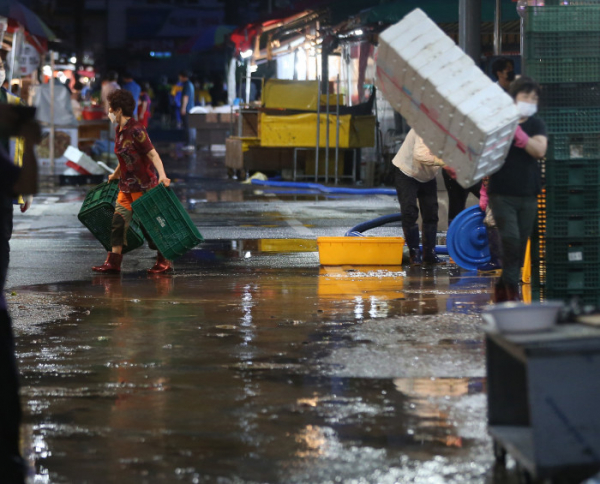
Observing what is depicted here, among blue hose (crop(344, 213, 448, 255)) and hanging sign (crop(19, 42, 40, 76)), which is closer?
blue hose (crop(344, 213, 448, 255))

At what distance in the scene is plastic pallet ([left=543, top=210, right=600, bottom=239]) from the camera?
784 centimetres

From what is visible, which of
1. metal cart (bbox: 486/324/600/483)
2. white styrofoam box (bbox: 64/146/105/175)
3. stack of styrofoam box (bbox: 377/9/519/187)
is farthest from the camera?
white styrofoam box (bbox: 64/146/105/175)

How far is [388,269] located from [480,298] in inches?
82.2

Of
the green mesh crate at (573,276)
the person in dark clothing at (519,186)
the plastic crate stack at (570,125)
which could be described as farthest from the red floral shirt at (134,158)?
the green mesh crate at (573,276)

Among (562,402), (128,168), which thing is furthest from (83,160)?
(562,402)

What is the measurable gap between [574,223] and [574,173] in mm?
347

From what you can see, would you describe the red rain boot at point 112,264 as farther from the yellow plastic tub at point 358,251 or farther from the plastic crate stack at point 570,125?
the plastic crate stack at point 570,125

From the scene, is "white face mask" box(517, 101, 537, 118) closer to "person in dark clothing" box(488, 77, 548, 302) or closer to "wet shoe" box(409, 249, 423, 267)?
"person in dark clothing" box(488, 77, 548, 302)

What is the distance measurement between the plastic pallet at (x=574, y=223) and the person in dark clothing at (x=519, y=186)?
15 centimetres

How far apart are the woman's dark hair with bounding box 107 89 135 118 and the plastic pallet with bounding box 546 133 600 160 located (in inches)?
185

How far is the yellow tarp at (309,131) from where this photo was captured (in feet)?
79.0

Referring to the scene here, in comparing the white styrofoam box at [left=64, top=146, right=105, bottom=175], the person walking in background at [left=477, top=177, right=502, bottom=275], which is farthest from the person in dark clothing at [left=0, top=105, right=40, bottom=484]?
the white styrofoam box at [left=64, top=146, right=105, bottom=175]

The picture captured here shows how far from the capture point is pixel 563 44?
7.84 meters

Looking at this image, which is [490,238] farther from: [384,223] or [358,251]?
[384,223]
